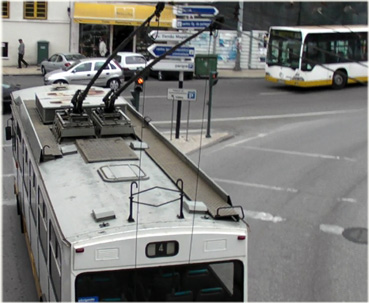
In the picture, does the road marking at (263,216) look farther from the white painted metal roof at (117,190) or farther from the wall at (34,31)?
the wall at (34,31)

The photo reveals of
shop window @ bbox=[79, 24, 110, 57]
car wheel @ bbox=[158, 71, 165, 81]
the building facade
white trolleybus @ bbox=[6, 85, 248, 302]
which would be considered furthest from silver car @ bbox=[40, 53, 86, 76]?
white trolleybus @ bbox=[6, 85, 248, 302]

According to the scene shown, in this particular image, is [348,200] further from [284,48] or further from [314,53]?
[284,48]

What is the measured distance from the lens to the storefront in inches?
1334

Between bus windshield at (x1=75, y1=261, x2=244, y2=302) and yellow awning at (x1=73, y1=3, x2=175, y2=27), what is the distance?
96.0ft

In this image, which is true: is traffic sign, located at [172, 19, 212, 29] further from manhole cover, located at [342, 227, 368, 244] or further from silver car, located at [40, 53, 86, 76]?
silver car, located at [40, 53, 86, 76]

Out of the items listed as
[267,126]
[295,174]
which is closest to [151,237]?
[295,174]

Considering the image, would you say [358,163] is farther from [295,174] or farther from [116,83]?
[116,83]

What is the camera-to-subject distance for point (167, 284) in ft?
18.1

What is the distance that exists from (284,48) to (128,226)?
23.4 meters

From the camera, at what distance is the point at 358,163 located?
54.4 ft

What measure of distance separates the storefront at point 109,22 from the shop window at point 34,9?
1.67 metres

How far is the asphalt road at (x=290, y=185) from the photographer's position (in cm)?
951

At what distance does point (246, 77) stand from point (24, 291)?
25808 mm

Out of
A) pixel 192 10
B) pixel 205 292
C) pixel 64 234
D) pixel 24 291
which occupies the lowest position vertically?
pixel 24 291
